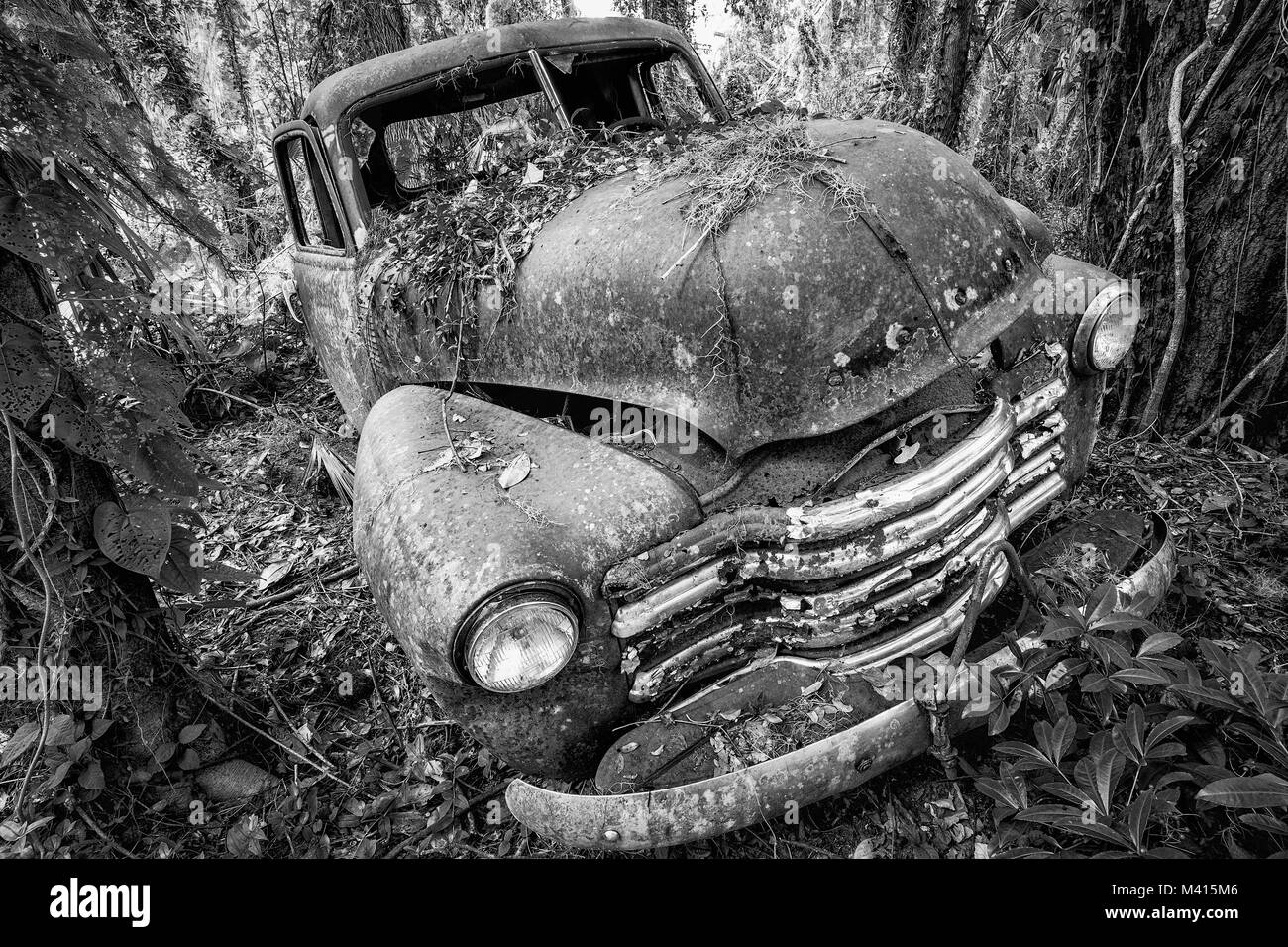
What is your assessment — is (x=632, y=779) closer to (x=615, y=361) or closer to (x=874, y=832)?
(x=874, y=832)

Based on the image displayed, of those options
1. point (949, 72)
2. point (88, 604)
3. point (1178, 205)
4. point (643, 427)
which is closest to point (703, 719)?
point (643, 427)

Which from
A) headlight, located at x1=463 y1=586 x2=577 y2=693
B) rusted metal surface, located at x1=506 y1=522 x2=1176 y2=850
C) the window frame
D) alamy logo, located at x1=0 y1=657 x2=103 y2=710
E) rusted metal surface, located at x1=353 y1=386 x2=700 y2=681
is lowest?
alamy logo, located at x1=0 y1=657 x2=103 y2=710

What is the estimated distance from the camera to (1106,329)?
2340 mm

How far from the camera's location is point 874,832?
2.13 metres

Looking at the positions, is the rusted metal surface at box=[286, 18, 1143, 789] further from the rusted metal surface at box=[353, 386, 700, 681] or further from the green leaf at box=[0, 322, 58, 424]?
the green leaf at box=[0, 322, 58, 424]

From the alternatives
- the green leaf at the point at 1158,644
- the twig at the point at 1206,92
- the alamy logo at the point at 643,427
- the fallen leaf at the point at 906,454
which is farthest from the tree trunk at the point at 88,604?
the twig at the point at 1206,92

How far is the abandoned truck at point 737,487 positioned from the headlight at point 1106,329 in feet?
0.03

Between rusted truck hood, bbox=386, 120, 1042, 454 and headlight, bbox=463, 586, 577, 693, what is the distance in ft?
2.08

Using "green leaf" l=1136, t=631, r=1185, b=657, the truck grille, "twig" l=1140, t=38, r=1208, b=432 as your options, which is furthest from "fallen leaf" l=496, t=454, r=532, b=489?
"twig" l=1140, t=38, r=1208, b=432

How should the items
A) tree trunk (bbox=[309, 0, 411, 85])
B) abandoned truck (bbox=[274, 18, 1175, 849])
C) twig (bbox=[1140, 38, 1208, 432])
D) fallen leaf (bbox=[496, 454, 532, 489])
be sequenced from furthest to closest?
1. tree trunk (bbox=[309, 0, 411, 85])
2. twig (bbox=[1140, 38, 1208, 432])
3. fallen leaf (bbox=[496, 454, 532, 489])
4. abandoned truck (bbox=[274, 18, 1175, 849])

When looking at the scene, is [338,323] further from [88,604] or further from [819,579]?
[819,579]

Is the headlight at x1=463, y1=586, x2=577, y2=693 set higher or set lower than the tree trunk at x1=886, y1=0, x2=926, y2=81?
lower

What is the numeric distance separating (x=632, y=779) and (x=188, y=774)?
166 cm

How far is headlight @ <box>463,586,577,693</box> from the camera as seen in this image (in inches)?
65.2
